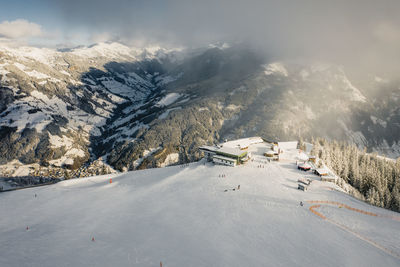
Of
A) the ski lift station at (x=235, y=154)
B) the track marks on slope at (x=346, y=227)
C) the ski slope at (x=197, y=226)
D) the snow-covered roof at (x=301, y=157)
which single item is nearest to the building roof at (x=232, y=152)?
the ski lift station at (x=235, y=154)

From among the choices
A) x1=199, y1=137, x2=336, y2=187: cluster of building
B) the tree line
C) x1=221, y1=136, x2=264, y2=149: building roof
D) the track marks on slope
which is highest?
x1=221, y1=136, x2=264, y2=149: building roof

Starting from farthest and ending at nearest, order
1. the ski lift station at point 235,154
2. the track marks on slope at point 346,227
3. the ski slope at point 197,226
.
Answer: the ski lift station at point 235,154, the track marks on slope at point 346,227, the ski slope at point 197,226

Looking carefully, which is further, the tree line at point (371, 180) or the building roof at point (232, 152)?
the building roof at point (232, 152)

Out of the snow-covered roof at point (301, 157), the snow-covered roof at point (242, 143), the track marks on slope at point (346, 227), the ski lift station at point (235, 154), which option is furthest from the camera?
the snow-covered roof at point (242, 143)

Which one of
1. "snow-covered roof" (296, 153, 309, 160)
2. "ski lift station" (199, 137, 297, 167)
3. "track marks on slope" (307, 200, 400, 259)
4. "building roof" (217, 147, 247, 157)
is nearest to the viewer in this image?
"track marks on slope" (307, 200, 400, 259)

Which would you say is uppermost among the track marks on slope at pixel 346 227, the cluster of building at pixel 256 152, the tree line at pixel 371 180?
the cluster of building at pixel 256 152

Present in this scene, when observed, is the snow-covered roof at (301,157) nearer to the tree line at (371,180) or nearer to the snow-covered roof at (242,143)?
the tree line at (371,180)

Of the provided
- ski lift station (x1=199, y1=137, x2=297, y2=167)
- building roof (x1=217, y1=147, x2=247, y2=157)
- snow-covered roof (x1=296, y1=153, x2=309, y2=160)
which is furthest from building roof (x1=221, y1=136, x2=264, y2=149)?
snow-covered roof (x1=296, y1=153, x2=309, y2=160)

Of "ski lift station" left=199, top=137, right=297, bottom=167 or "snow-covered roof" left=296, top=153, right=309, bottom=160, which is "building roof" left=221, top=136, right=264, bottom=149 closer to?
"ski lift station" left=199, top=137, right=297, bottom=167

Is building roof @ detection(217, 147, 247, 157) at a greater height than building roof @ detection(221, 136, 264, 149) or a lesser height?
lesser
